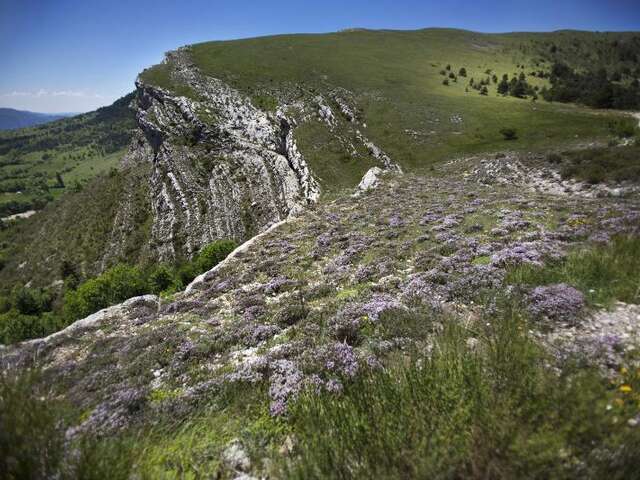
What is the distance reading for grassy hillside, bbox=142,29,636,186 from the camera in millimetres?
44625

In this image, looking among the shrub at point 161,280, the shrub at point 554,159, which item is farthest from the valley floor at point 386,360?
the shrub at point 161,280

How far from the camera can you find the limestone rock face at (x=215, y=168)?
158 feet

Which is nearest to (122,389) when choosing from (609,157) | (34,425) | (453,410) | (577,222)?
(34,425)

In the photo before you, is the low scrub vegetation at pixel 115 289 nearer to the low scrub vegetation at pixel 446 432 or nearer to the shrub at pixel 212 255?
the shrub at pixel 212 255

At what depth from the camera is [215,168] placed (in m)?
52.9

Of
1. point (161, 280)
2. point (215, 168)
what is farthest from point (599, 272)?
point (215, 168)

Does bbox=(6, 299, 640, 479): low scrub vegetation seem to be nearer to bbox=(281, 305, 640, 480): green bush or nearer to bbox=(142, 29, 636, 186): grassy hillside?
bbox=(281, 305, 640, 480): green bush

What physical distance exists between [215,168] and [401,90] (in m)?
39.6

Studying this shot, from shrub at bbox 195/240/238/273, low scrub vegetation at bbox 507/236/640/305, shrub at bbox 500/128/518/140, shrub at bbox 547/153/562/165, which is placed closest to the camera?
low scrub vegetation at bbox 507/236/640/305

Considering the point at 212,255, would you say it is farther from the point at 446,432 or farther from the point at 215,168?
the point at 446,432

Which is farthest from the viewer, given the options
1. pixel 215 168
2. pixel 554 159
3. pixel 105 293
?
pixel 215 168

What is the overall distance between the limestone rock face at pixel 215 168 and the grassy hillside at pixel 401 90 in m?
3.85

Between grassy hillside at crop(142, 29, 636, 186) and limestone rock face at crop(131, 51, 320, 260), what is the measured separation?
3852mm

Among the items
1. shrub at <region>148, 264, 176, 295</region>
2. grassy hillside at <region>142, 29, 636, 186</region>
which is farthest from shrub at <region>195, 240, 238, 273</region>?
grassy hillside at <region>142, 29, 636, 186</region>
